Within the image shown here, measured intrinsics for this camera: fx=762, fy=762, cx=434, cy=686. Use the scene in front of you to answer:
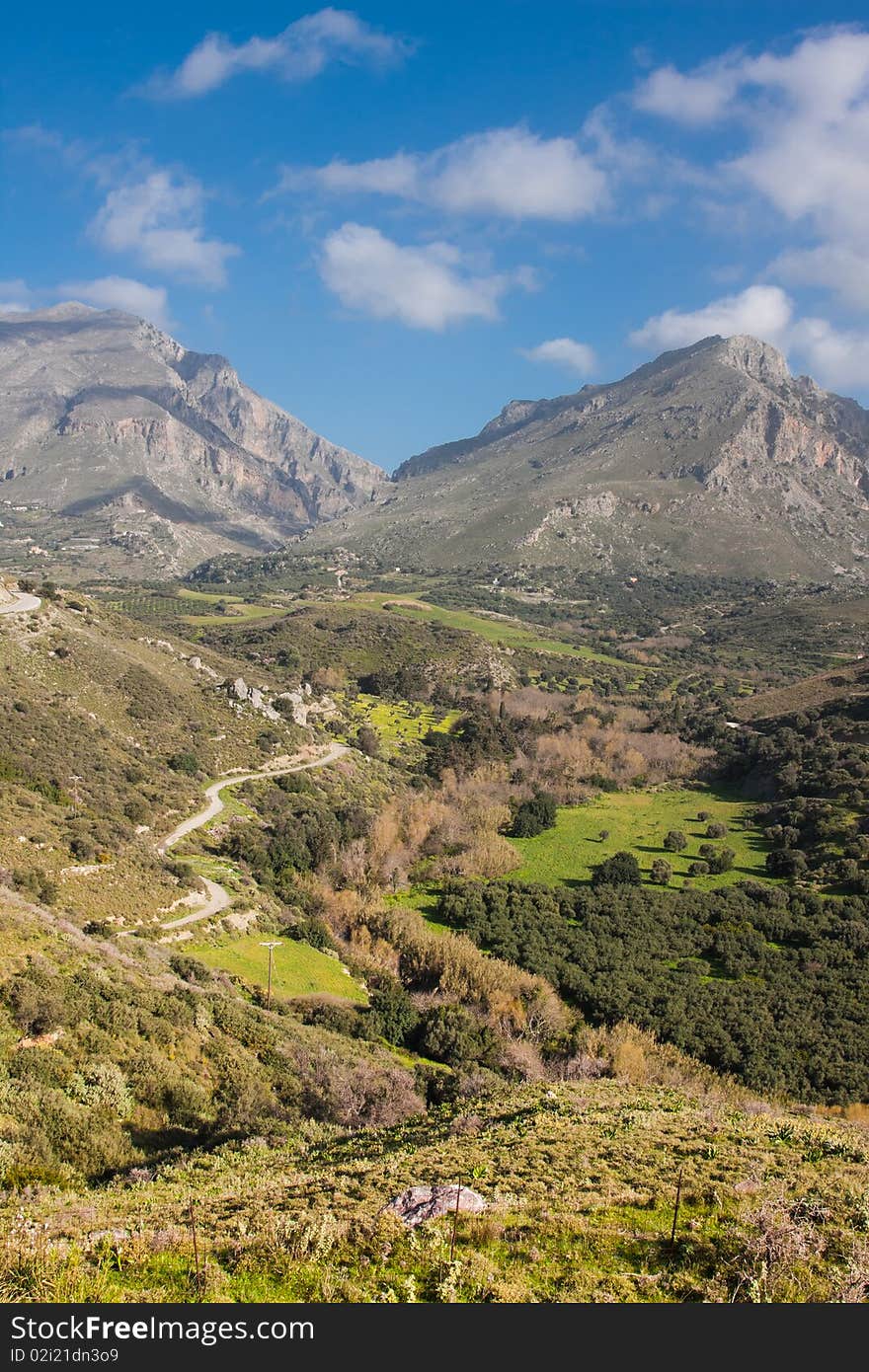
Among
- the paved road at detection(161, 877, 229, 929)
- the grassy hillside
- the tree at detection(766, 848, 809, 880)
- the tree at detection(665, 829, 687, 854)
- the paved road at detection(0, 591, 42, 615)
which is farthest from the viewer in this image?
the paved road at detection(0, 591, 42, 615)

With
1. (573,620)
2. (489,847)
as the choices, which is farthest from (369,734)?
(573,620)

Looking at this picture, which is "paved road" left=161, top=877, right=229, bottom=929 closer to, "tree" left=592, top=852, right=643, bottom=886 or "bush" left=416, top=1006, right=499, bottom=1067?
"bush" left=416, top=1006, right=499, bottom=1067

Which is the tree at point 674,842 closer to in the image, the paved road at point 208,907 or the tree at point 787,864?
the tree at point 787,864

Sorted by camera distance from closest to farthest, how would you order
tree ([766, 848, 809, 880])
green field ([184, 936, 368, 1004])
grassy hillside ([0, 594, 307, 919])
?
1. green field ([184, 936, 368, 1004])
2. grassy hillside ([0, 594, 307, 919])
3. tree ([766, 848, 809, 880])

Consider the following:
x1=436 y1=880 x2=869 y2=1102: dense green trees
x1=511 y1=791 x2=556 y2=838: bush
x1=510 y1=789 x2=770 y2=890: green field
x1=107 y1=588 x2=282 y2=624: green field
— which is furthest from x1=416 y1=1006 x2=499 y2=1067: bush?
x1=107 y1=588 x2=282 y2=624: green field

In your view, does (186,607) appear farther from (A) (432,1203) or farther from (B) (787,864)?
(A) (432,1203)

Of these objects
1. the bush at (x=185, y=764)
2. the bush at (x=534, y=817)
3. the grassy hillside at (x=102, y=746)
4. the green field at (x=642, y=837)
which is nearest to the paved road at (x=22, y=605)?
the grassy hillside at (x=102, y=746)
